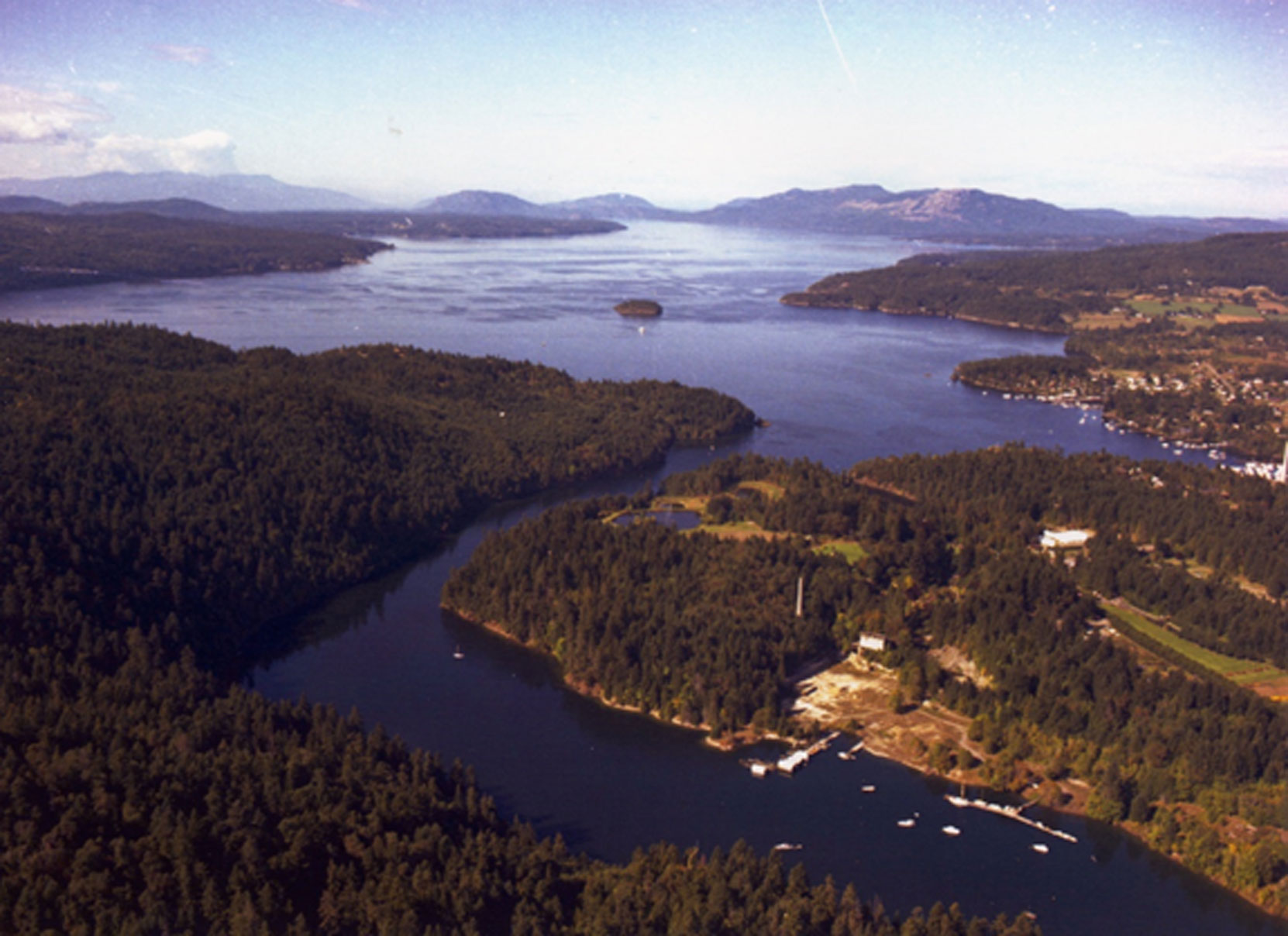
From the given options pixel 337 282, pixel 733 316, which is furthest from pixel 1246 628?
pixel 337 282

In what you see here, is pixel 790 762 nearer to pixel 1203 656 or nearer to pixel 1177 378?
pixel 1203 656

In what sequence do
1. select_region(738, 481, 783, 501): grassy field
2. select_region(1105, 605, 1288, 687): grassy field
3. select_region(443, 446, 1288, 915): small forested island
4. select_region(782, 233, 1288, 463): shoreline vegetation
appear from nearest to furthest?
select_region(443, 446, 1288, 915): small forested island
select_region(1105, 605, 1288, 687): grassy field
select_region(738, 481, 783, 501): grassy field
select_region(782, 233, 1288, 463): shoreline vegetation

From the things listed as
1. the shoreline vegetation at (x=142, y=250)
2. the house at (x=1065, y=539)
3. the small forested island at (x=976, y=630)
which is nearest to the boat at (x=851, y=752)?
the small forested island at (x=976, y=630)

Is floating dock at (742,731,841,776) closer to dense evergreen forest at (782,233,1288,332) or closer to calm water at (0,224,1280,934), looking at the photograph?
calm water at (0,224,1280,934)

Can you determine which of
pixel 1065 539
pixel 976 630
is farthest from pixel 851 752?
pixel 1065 539

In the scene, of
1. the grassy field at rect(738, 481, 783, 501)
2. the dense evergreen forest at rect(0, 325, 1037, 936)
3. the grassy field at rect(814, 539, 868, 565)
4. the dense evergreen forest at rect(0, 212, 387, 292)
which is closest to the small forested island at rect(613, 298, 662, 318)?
the dense evergreen forest at rect(0, 325, 1037, 936)

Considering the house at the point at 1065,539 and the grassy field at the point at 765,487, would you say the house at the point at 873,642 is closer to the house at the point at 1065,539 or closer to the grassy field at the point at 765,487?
the house at the point at 1065,539
